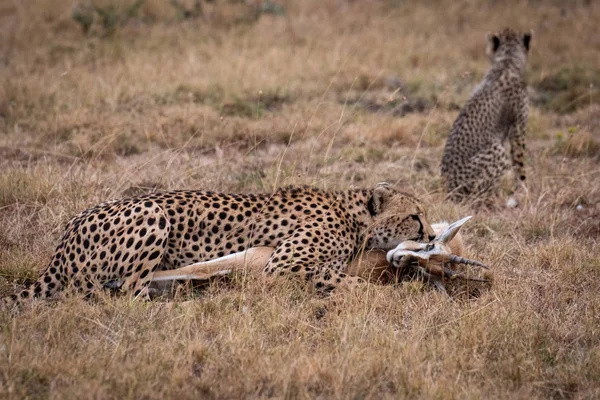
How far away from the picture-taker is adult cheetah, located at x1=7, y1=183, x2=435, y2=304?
454 centimetres

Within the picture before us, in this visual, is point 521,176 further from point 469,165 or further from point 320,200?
point 320,200

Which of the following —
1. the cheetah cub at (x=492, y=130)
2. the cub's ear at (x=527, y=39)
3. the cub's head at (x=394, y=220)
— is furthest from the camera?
the cub's ear at (x=527, y=39)

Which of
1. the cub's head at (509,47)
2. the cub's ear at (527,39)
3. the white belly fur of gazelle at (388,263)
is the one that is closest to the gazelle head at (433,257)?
the white belly fur of gazelle at (388,263)

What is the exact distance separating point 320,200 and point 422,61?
5577 mm

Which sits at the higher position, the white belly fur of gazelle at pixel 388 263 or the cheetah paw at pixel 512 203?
the white belly fur of gazelle at pixel 388 263

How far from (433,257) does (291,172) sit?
5.52ft

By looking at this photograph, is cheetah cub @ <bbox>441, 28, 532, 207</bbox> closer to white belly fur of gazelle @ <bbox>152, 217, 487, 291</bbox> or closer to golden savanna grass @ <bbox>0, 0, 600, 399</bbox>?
golden savanna grass @ <bbox>0, 0, 600, 399</bbox>

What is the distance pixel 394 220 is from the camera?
5.12m

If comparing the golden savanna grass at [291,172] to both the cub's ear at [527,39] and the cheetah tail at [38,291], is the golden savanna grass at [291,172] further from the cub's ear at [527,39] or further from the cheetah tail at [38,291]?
the cub's ear at [527,39]

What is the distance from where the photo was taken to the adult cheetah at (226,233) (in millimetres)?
4539

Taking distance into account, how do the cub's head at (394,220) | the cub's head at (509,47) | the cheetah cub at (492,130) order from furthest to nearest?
the cub's head at (509,47)
the cheetah cub at (492,130)
the cub's head at (394,220)

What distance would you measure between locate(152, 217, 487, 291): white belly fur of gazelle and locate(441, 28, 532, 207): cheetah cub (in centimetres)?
175

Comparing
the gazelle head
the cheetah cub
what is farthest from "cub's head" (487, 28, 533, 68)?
the gazelle head

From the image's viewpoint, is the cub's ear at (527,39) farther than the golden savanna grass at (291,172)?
Yes
